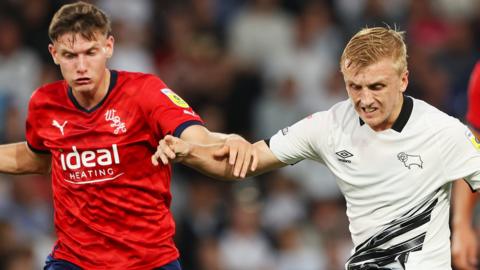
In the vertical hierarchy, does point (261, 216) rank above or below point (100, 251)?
below

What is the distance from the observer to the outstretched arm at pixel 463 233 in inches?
247

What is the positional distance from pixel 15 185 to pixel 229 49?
3192mm

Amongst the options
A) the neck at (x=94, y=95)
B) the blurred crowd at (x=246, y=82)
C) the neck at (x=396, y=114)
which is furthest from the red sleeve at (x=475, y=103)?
the blurred crowd at (x=246, y=82)

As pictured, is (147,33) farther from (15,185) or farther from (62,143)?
(62,143)

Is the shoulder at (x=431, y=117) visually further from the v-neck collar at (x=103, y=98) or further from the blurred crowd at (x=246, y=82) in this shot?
the blurred crowd at (x=246, y=82)

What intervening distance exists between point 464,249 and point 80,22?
271 centimetres

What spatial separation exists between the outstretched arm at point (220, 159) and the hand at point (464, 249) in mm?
1520

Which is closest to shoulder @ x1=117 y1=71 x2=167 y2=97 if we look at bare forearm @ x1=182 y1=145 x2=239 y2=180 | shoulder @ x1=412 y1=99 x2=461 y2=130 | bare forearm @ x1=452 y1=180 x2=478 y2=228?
bare forearm @ x1=182 y1=145 x2=239 y2=180

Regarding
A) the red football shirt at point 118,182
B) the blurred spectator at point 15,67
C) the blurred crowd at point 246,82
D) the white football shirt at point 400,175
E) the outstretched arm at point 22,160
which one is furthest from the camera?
the blurred spectator at point 15,67

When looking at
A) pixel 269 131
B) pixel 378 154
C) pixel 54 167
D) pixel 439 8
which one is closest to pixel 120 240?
pixel 54 167

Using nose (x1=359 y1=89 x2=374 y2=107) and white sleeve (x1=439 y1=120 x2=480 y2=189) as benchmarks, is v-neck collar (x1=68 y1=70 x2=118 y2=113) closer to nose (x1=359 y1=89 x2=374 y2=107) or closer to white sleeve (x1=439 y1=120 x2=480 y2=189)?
nose (x1=359 y1=89 x2=374 y2=107)

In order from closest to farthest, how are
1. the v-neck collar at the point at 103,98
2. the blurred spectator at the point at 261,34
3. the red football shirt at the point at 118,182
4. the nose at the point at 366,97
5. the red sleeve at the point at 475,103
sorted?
the nose at the point at 366,97 < the red football shirt at the point at 118,182 < the v-neck collar at the point at 103,98 < the red sleeve at the point at 475,103 < the blurred spectator at the point at 261,34

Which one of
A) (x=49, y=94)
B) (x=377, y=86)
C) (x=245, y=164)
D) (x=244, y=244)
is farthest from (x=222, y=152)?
(x=244, y=244)

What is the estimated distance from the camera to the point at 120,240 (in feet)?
18.2
